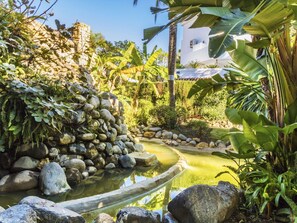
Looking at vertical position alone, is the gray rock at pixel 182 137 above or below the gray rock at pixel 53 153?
below

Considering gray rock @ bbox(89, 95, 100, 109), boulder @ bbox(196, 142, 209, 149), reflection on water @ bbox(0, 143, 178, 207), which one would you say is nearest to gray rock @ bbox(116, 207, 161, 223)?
reflection on water @ bbox(0, 143, 178, 207)

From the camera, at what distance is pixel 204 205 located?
2928 mm

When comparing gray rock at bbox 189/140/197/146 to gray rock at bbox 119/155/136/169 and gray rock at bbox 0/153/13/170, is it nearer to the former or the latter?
gray rock at bbox 119/155/136/169

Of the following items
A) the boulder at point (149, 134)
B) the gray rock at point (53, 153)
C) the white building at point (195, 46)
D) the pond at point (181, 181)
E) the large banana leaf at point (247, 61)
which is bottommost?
the pond at point (181, 181)

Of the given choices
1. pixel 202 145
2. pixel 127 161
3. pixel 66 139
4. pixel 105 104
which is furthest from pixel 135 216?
pixel 202 145

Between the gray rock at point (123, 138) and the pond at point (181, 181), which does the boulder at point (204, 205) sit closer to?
the pond at point (181, 181)

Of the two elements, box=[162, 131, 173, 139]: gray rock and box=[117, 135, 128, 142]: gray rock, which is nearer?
box=[117, 135, 128, 142]: gray rock

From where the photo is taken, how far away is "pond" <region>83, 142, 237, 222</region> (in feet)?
13.0

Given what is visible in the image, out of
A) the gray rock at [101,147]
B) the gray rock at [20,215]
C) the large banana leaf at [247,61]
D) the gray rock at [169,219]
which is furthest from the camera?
the gray rock at [101,147]

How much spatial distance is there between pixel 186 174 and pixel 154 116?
5.26 metres

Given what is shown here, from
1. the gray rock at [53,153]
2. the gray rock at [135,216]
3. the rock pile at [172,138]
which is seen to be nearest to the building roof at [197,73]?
the rock pile at [172,138]

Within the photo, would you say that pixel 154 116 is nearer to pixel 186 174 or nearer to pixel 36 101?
pixel 186 174

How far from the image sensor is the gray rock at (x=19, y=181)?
415 cm

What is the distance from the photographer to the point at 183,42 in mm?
27047
